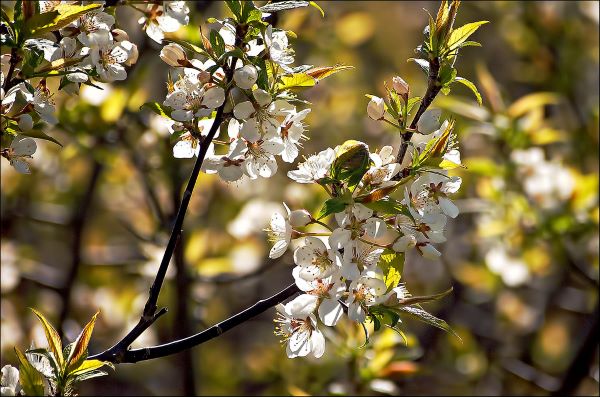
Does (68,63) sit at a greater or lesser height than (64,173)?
greater

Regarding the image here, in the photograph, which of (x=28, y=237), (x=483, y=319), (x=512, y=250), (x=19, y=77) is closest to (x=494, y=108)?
(x=512, y=250)

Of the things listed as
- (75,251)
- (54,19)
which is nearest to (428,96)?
(54,19)

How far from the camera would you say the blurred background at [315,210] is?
8.17 ft

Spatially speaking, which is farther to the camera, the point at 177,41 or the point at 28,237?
the point at 28,237

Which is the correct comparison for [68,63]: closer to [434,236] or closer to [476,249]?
[434,236]

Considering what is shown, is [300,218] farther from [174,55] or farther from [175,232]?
[174,55]

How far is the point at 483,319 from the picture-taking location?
146 inches

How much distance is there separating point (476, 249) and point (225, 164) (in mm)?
2382

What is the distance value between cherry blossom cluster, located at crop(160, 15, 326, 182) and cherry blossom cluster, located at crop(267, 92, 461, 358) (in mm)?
76

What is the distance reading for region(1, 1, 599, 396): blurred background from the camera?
249 centimetres

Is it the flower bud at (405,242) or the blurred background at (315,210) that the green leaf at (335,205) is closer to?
the flower bud at (405,242)

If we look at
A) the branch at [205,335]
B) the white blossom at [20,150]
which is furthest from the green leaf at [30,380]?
the white blossom at [20,150]

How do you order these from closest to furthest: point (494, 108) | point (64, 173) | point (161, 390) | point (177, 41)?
point (177, 41) → point (494, 108) → point (161, 390) → point (64, 173)

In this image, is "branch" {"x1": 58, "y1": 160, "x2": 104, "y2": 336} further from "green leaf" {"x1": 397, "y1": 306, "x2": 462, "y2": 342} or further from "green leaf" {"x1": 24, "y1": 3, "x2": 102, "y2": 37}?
"green leaf" {"x1": 397, "y1": 306, "x2": 462, "y2": 342}
